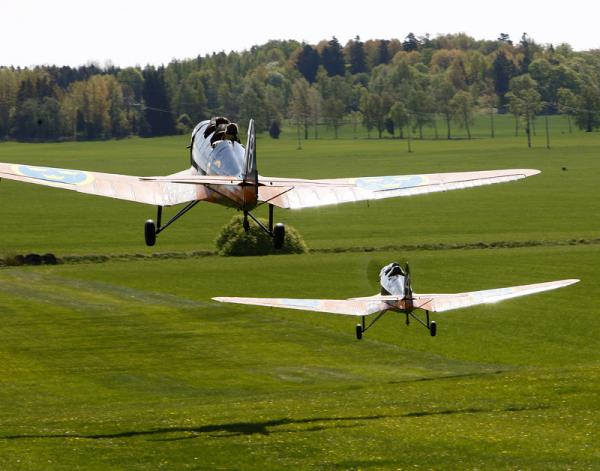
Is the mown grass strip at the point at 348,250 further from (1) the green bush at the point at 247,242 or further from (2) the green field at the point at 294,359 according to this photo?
(1) the green bush at the point at 247,242

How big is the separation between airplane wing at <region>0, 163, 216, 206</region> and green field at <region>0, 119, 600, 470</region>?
1271 centimetres

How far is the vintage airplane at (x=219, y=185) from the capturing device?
136 feet

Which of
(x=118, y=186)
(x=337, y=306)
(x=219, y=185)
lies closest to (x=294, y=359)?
(x=337, y=306)

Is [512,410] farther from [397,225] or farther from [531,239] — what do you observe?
[397,225]

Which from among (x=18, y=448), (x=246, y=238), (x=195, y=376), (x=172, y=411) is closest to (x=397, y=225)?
(x=246, y=238)

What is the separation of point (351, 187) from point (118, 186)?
7875 mm

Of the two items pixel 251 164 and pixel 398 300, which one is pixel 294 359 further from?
pixel 251 164

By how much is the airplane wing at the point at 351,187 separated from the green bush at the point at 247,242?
96471mm

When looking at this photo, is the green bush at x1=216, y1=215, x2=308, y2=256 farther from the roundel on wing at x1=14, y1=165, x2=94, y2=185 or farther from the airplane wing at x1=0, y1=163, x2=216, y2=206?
the airplane wing at x1=0, y1=163, x2=216, y2=206

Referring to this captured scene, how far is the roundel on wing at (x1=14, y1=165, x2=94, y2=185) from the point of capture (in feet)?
145

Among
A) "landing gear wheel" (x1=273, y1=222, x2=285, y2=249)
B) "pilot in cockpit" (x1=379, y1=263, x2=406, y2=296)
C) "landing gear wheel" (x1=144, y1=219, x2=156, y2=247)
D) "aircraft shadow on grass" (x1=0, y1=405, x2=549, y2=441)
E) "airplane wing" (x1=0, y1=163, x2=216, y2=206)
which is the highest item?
"airplane wing" (x1=0, y1=163, x2=216, y2=206)

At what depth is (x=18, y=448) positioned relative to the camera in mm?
56375

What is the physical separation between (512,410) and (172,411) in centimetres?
1707

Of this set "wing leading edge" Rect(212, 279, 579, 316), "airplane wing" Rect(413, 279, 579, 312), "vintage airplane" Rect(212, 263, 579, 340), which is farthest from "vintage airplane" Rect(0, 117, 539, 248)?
"airplane wing" Rect(413, 279, 579, 312)
